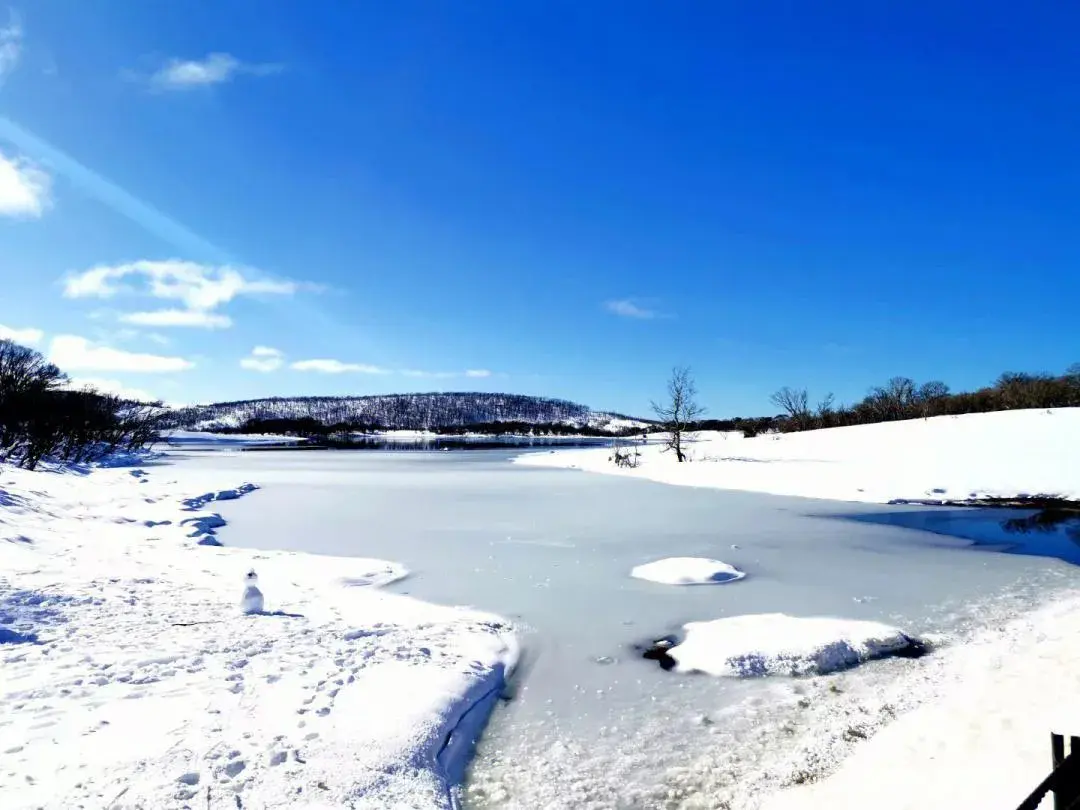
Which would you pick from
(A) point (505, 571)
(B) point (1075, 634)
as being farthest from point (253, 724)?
(B) point (1075, 634)

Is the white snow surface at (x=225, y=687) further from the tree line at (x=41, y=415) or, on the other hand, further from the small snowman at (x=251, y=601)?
the tree line at (x=41, y=415)

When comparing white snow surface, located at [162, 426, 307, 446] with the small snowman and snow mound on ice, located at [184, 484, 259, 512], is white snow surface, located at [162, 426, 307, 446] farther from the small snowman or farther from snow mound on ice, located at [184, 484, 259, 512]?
the small snowman

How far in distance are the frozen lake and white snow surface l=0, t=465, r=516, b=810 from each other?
0.58 m

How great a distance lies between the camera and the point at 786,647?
6328 mm

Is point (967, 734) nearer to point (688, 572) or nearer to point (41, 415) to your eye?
point (688, 572)

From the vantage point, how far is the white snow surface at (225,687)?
362 centimetres

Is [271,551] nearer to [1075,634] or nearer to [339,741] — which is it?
[339,741]

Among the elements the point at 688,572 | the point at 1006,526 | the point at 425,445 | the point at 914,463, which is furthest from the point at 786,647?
the point at 425,445

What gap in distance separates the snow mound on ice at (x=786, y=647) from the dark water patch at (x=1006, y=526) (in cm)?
717

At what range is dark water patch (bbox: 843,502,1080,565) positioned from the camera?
480 inches

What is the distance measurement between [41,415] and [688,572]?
36978 mm

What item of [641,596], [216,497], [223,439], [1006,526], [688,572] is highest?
[1006,526]

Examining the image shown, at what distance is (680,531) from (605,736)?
10.2m

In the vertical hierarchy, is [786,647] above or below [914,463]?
below
